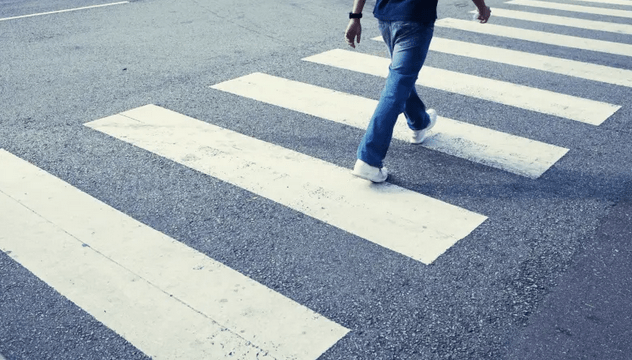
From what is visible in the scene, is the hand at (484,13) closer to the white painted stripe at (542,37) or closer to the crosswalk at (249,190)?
the crosswalk at (249,190)

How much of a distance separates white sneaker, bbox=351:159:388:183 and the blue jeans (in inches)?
1.1

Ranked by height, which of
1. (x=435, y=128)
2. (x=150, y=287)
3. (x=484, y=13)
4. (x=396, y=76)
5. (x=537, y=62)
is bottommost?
(x=150, y=287)

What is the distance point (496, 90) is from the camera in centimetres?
637

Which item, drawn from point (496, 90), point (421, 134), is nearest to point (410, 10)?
point (421, 134)

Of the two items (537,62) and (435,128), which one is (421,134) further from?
(537,62)

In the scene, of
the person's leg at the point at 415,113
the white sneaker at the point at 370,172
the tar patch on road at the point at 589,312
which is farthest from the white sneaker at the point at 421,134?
the tar patch on road at the point at 589,312

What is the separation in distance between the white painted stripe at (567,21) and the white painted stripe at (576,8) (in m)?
0.66

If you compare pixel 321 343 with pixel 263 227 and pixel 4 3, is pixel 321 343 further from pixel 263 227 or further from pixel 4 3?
pixel 4 3

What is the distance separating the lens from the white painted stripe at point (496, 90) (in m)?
5.84

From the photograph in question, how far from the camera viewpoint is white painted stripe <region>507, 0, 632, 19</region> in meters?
10.0

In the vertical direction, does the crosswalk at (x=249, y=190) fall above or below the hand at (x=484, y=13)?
below

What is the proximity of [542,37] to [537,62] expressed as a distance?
1.27 meters

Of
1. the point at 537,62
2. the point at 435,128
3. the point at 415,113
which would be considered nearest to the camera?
the point at 415,113

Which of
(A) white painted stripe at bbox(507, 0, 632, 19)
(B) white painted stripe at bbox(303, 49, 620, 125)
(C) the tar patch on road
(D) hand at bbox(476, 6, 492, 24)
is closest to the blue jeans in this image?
(D) hand at bbox(476, 6, 492, 24)
